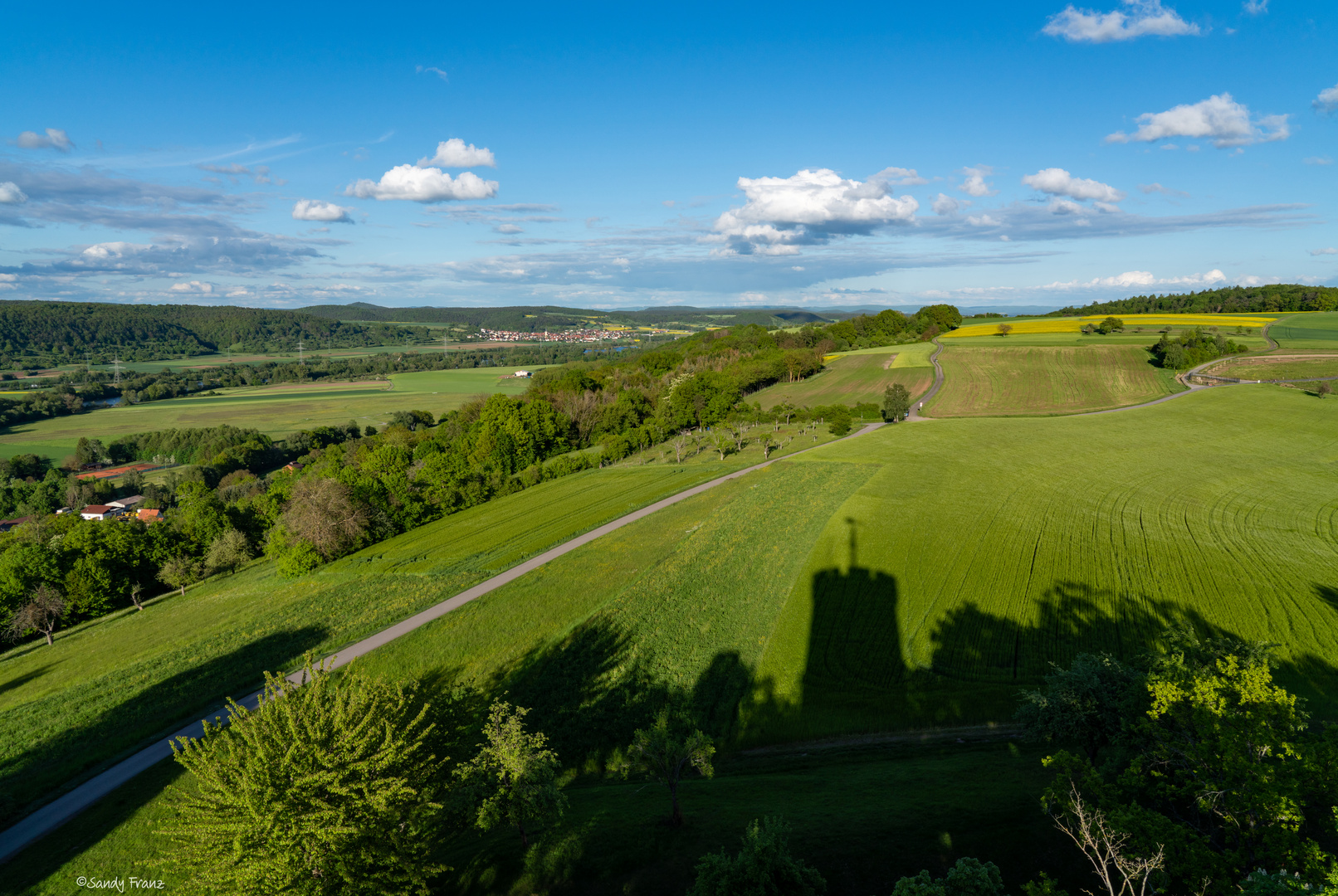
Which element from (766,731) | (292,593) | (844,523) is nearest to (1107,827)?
(766,731)

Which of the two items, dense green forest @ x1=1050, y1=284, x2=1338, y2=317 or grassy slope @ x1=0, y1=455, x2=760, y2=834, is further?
dense green forest @ x1=1050, y1=284, x2=1338, y2=317

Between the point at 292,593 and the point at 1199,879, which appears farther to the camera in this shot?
the point at 292,593

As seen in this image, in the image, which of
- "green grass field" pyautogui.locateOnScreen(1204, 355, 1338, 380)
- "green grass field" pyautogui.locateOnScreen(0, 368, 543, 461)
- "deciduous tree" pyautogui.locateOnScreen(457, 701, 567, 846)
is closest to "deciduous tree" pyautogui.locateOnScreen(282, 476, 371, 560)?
"deciduous tree" pyautogui.locateOnScreen(457, 701, 567, 846)

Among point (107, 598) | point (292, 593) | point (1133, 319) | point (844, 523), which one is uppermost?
point (1133, 319)

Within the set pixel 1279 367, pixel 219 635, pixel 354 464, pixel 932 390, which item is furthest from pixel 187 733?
pixel 1279 367

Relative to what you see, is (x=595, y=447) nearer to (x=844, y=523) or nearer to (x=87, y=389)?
(x=844, y=523)

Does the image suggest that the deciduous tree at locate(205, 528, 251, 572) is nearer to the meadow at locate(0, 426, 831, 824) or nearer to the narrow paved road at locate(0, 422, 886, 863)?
the meadow at locate(0, 426, 831, 824)

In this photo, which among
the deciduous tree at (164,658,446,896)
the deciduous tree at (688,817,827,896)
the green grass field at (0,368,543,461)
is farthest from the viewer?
the green grass field at (0,368,543,461)
